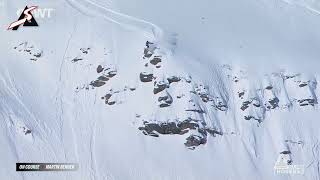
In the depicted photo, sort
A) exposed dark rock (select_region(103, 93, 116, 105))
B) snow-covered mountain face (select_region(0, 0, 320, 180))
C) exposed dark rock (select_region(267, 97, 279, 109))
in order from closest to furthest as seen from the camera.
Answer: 1. snow-covered mountain face (select_region(0, 0, 320, 180))
2. exposed dark rock (select_region(103, 93, 116, 105))
3. exposed dark rock (select_region(267, 97, 279, 109))

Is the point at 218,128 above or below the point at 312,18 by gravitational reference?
below

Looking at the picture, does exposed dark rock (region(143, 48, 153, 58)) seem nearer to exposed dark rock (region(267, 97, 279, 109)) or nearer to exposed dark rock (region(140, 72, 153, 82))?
exposed dark rock (region(140, 72, 153, 82))

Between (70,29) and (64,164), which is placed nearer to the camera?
(64,164)

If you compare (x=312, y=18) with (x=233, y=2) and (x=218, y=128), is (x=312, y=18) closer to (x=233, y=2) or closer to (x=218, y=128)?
(x=233, y=2)

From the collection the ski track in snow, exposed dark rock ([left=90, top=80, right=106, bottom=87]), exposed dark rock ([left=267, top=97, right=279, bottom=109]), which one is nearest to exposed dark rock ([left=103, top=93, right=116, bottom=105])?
exposed dark rock ([left=90, top=80, right=106, bottom=87])

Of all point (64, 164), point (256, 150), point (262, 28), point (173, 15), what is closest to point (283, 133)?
point (256, 150)

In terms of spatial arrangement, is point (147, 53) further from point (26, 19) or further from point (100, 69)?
point (26, 19)
